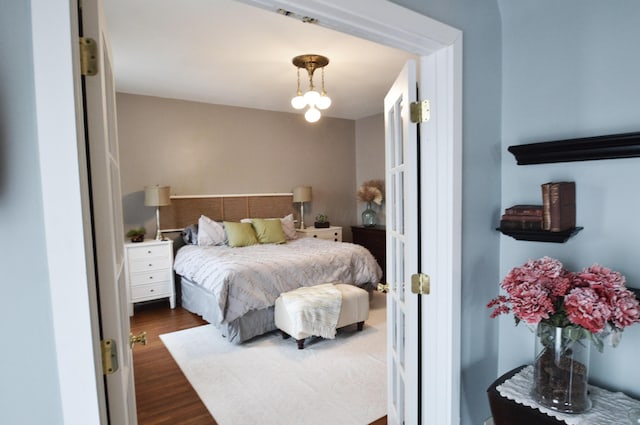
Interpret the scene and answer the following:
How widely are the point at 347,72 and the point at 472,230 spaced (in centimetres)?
294

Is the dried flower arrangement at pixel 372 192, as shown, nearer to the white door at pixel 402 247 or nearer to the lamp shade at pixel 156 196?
the lamp shade at pixel 156 196

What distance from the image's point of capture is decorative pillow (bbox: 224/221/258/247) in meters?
4.59

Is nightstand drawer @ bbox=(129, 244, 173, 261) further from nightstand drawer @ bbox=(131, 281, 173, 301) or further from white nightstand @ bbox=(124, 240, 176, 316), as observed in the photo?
nightstand drawer @ bbox=(131, 281, 173, 301)

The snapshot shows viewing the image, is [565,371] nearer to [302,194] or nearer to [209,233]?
[209,233]

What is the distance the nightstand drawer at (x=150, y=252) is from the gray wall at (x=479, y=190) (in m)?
3.93

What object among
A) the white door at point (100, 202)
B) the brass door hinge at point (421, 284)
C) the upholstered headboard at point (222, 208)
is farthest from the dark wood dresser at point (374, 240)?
the white door at point (100, 202)

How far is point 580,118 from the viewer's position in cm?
141

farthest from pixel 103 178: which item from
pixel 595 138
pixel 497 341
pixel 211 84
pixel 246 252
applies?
pixel 211 84

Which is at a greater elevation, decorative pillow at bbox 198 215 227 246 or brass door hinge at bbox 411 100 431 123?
brass door hinge at bbox 411 100 431 123

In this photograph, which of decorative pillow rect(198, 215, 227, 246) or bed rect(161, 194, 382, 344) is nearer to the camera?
bed rect(161, 194, 382, 344)

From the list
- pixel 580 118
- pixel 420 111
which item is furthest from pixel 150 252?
pixel 580 118

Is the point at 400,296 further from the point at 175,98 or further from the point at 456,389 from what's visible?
the point at 175,98

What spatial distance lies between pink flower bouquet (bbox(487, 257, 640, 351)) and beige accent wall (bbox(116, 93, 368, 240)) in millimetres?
4664

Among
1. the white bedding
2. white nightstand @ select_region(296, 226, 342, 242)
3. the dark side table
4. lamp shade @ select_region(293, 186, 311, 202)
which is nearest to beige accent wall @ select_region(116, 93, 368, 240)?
lamp shade @ select_region(293, 186, 311, 202)
